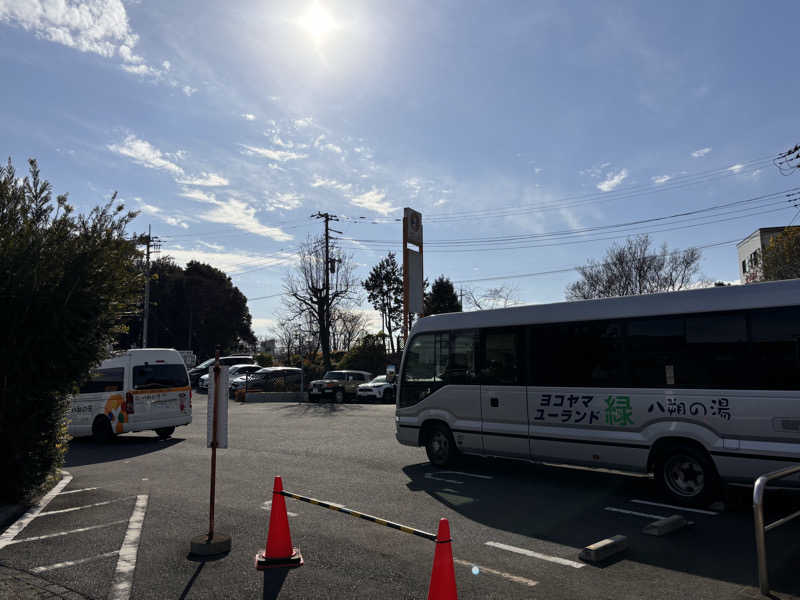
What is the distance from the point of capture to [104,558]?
5902mm

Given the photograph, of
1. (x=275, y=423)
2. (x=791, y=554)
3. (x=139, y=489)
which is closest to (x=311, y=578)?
(x=791, y=554)

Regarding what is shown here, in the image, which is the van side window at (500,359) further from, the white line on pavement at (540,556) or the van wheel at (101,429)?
the van wheel at (101,429)

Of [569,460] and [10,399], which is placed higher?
[10,399]

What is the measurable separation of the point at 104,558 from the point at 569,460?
6.19 metres

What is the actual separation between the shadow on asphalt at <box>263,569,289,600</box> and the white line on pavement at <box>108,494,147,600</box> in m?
1.13

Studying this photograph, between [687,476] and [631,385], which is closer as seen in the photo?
[687,476]

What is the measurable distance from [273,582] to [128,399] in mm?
11154

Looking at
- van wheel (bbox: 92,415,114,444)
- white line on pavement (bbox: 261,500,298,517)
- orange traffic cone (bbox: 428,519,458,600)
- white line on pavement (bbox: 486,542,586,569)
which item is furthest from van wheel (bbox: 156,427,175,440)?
orange traffic cone (bbox: 428,519,458,600)

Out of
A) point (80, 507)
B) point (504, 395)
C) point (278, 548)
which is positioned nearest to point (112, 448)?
point (80, 507)

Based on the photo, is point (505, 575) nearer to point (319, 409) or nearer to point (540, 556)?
point (540, 556)

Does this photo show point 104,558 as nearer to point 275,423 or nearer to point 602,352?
point 602,352

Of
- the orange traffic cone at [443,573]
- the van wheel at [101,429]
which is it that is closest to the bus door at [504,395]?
the orange traffic cone at [443,573]

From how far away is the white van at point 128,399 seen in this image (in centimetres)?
1476

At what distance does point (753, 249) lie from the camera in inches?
2021
